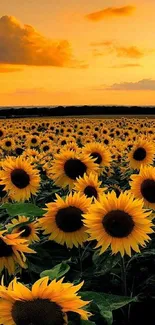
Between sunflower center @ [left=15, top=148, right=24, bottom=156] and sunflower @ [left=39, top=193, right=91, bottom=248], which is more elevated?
sunflower @ [left=39, top=193, right=91, bottom=248]

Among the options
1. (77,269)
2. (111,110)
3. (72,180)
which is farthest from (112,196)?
(111,110)

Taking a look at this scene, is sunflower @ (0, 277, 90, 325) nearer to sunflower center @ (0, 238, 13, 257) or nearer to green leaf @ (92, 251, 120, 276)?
sunflower center @ (0, 238, 13, 257)

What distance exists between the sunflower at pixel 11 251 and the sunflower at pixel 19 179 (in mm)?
3274

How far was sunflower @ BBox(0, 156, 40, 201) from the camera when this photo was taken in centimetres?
661

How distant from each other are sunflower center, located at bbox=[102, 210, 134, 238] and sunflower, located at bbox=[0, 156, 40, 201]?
287 centimetres

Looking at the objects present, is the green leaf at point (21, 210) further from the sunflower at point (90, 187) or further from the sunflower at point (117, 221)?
the sunflower at point (90, 187)

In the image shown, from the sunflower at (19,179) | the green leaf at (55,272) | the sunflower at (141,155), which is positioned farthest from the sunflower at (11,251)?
the sunflower at (141,155)

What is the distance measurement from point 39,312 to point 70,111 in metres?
72.6

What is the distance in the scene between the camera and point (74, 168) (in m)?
6.95

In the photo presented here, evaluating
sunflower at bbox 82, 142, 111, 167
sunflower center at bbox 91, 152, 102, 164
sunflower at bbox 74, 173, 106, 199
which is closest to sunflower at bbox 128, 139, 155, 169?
sunflower at bbox 82, 142, 111, 167

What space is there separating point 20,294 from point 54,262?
5.53ft

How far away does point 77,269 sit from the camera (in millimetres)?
4445

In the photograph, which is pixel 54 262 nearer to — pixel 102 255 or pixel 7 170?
pixel 102 255

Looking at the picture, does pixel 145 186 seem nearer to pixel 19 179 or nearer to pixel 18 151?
pixel 19 179
